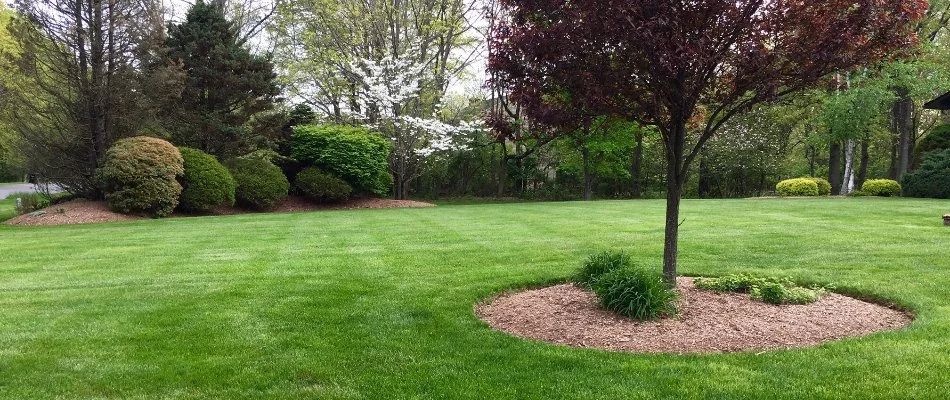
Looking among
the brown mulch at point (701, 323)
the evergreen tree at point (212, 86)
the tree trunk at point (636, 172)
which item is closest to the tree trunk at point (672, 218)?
the brown mulch at point (701, 323)

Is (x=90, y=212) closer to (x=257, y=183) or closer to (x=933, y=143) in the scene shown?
(x=257, y=183)

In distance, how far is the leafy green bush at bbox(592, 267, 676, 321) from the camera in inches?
184

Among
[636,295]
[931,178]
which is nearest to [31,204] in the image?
[636,295]

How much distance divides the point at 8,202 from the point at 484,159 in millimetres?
20484

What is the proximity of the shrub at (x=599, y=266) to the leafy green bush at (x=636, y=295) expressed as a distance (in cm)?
44

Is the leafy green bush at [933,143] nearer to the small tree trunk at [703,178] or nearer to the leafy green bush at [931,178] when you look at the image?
the leafy green bush at [931,178]

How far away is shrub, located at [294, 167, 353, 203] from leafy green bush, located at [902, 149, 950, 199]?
1870cm

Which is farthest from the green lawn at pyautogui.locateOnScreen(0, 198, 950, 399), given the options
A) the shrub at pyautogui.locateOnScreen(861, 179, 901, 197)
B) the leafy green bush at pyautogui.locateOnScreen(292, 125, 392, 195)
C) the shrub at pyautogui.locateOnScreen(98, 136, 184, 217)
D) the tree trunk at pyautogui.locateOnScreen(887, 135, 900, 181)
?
the tree trunk at pyautogui.locateOnScreen(887, 135, 900, 181)

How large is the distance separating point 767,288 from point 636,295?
1.41 meters

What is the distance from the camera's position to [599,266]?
18.5ft

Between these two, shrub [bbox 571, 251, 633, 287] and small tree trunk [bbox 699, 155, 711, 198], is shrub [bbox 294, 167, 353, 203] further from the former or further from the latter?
small tree trunk [bbox 699, 155, 711, 198]

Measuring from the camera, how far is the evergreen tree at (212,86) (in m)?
18.0

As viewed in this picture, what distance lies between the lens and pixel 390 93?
2095 centimetres

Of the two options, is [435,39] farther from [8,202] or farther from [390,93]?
[8,202]
